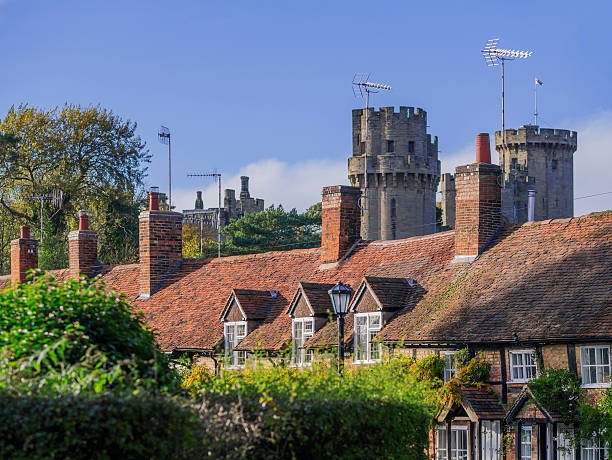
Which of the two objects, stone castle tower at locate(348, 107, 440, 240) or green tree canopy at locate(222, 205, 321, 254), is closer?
green tree canopy at locate(222, 205, 321, 254)

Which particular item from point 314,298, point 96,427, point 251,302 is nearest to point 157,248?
point 251,302

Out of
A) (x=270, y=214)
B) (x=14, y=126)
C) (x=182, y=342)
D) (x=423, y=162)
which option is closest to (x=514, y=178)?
(x=423, y=162)

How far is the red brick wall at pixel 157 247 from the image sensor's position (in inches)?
1688

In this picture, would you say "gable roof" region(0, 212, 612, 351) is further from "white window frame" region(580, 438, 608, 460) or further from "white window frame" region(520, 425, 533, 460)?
"white window frame" region(580, 438, 608, 460)

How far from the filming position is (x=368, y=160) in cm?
9662

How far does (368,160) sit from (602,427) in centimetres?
7157

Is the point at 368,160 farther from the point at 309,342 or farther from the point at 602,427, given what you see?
the point at 602,427

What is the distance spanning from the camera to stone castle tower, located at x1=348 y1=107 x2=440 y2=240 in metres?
94.8

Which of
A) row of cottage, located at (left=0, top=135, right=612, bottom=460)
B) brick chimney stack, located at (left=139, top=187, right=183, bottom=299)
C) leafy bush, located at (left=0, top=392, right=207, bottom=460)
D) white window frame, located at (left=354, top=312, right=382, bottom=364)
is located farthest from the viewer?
brick chimney stack, located at (left=139, top=187, right=183, bottom=299)

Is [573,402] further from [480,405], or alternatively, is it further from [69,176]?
[69,176]

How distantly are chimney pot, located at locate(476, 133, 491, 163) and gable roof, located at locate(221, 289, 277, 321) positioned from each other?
8.25m

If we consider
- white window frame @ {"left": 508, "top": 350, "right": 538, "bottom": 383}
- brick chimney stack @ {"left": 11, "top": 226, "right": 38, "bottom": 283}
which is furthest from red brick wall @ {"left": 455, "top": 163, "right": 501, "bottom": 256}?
brick chimney stack @ {"left": 11, "top": 226, "right": 38, "bottom": 283}

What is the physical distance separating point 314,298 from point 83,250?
1742 cm

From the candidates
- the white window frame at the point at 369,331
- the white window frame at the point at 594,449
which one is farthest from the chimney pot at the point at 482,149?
the white window frame at the point at 594,449
